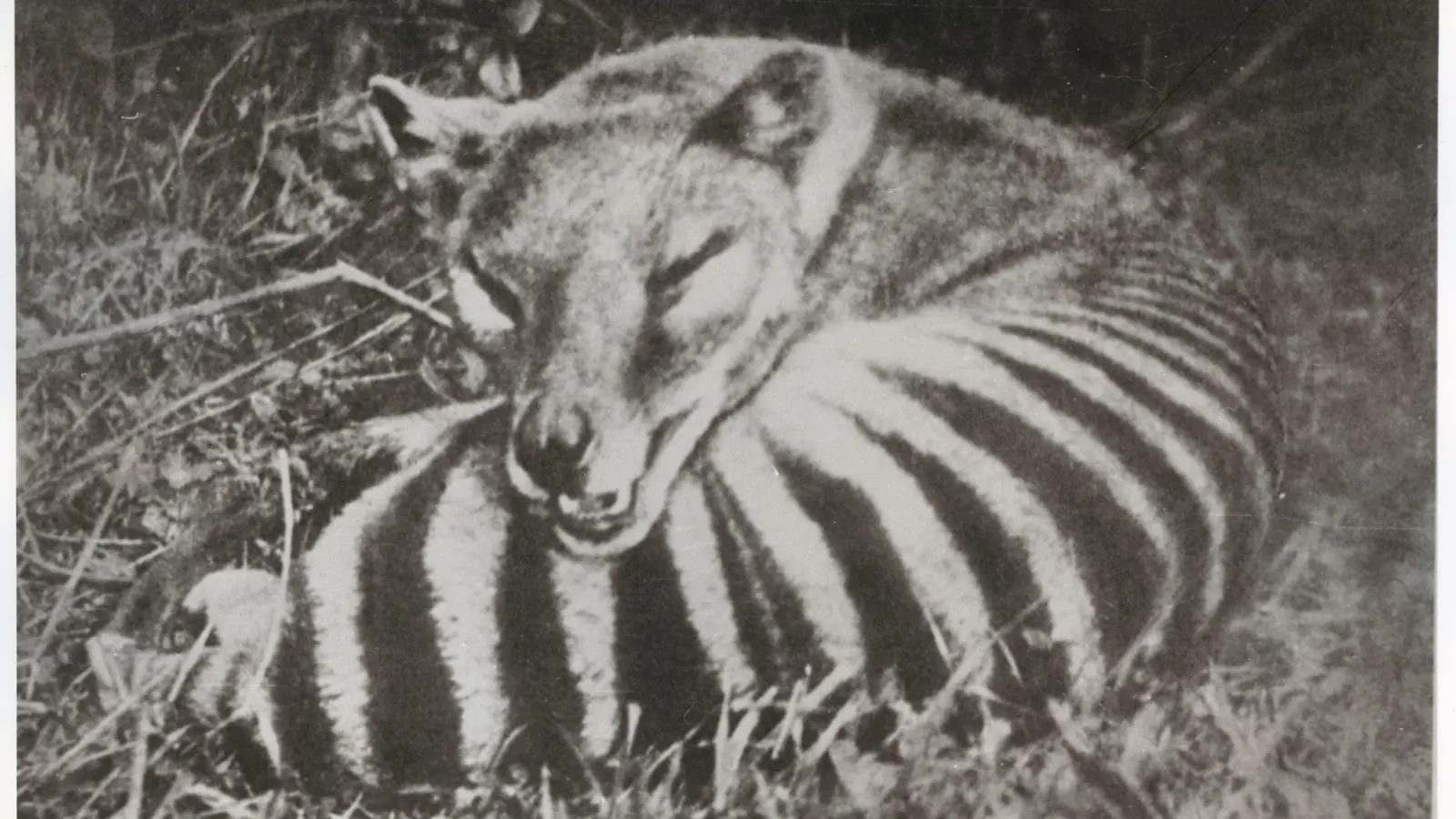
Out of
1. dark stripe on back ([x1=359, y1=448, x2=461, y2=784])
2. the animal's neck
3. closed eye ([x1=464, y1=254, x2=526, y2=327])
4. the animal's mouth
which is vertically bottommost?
dark stripe on back ([x1=359, y1=448, x2=461, y2=784])

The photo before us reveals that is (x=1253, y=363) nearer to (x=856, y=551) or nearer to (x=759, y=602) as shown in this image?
(x=856, y=551)

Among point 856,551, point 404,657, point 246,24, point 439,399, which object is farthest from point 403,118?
point 856,551

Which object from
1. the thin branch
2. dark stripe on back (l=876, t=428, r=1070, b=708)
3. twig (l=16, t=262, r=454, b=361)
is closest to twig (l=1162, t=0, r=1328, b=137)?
the thin branch

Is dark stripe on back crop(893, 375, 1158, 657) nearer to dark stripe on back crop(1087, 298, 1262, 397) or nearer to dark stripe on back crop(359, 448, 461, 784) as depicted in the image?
dark stripe on back crop(1087, 298, 1262, 397)

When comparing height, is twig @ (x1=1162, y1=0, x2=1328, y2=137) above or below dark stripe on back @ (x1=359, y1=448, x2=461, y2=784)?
above

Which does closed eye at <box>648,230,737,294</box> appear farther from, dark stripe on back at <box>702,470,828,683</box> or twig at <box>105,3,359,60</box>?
twig at <box>105,3,359,60</box>
